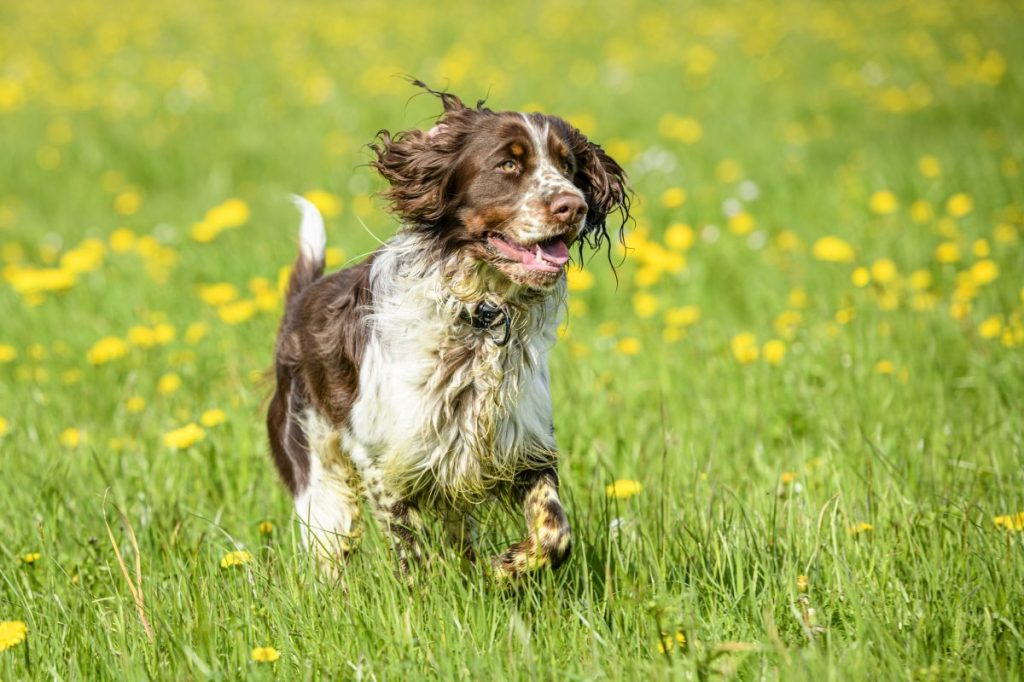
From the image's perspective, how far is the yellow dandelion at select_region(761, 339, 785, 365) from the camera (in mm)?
4387

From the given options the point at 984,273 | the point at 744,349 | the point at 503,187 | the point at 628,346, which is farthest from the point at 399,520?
the point at 984,273

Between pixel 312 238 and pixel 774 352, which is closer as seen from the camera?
pixel 312 238

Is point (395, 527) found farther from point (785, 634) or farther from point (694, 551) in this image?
point (785, 634)

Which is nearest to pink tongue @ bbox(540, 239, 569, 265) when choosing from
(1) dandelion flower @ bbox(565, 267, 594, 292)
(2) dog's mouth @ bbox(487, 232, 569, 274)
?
(2) dog's mouth @ bbox(487, 232, 569, 274)

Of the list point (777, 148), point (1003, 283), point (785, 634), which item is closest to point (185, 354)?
point (785, 634)

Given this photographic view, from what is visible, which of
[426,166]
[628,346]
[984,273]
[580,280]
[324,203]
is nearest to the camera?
[426,166]

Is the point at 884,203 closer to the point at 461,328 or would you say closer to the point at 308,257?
the point at 308,257

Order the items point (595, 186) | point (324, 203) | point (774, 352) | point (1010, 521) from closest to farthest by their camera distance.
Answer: point (1010, 521) < point (595, 186) < point (774, 352) < point (324, 203)

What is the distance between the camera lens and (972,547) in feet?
9.00

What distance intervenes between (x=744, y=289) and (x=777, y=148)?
2.82m

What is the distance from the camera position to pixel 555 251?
116 inches

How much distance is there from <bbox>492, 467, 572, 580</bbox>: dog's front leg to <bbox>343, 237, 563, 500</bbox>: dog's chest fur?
117 mm

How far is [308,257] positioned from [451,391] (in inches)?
48.3

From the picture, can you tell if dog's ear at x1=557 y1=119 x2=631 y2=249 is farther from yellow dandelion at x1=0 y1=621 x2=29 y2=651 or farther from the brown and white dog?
yellow dandelion at x1=0 y1=621 x2=29 y2=651
